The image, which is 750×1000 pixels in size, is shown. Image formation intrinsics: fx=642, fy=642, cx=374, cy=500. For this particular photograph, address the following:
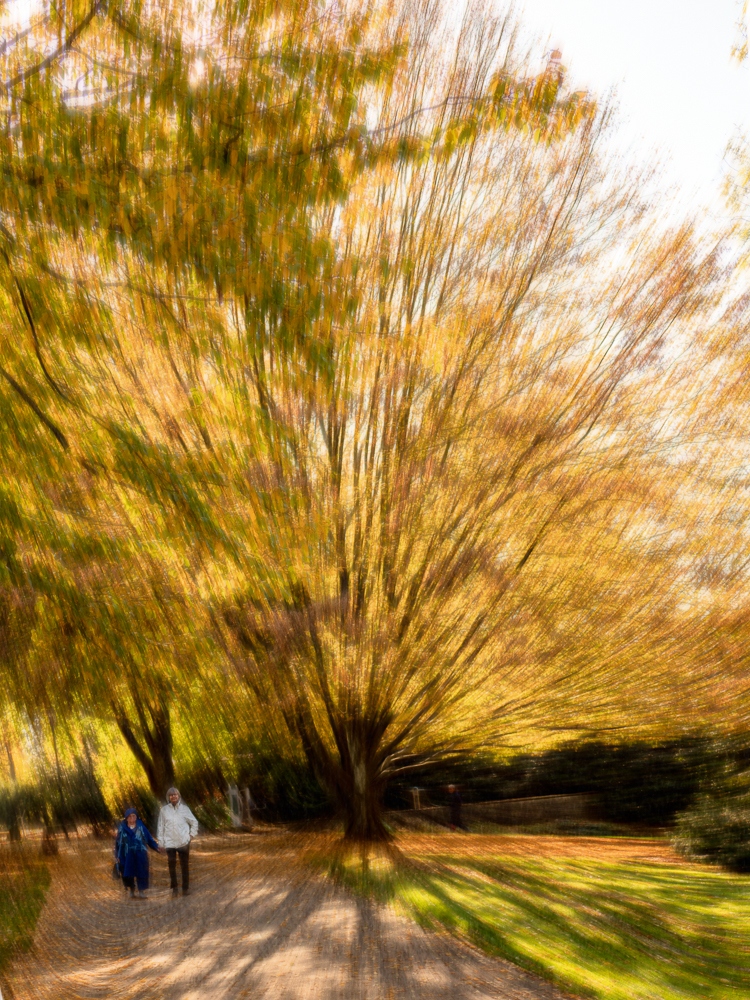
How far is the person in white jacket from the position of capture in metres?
3.45

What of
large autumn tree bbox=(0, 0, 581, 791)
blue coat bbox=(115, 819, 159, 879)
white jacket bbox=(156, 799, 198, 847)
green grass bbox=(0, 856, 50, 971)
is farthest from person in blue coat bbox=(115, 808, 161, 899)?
large autumn tree bbox=(0, 0, 581, 791)

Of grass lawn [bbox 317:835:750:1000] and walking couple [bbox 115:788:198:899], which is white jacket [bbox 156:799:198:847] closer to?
walking couple [bbox 115:788:198:899]

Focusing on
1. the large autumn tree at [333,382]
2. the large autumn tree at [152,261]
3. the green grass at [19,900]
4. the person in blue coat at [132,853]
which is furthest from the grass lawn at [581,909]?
the large autumn tree at [152,261]

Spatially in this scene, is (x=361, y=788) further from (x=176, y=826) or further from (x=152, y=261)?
(x=152, y=261)

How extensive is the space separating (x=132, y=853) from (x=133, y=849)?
0.02 metres

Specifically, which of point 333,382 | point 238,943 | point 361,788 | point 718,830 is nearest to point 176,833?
point 238,943

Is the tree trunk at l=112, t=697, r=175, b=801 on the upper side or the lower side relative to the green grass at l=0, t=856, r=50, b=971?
upper

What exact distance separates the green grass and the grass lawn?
1.78 m

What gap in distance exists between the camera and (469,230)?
4184mm

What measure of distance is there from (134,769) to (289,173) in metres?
2.91

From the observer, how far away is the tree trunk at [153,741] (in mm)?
3035

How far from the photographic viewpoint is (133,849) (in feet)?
10.9

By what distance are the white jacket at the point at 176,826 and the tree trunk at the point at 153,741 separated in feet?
0.41

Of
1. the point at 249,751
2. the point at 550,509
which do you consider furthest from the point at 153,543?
the point at 550,509
